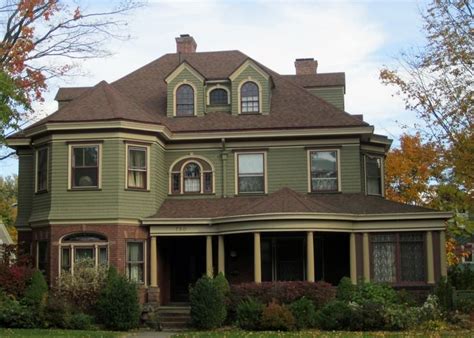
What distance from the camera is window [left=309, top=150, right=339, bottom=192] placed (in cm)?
2795

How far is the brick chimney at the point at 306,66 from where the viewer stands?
34562mm

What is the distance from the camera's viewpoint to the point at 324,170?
28.0 meters

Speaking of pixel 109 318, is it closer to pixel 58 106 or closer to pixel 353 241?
pixel 353 241

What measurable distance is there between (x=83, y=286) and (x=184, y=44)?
1430 cm

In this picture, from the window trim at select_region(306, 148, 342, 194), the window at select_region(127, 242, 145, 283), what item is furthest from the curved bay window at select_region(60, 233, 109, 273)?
the window trim at select_region(306, 148, 342, 194)

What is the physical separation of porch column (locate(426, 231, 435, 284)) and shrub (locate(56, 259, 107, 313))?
11.1 m

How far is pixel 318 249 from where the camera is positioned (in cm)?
2753

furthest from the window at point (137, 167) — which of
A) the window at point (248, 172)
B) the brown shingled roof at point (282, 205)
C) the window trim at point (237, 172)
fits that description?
the window at point (248, 172)

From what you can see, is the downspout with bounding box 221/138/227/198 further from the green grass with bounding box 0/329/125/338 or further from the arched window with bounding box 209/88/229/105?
the green grass with bounding box 0/329/125/338

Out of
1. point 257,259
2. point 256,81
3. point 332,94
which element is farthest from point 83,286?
point 332,94

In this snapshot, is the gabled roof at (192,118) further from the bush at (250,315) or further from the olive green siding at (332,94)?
the bush at (250,315)

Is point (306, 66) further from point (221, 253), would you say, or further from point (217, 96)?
point (221, 253)

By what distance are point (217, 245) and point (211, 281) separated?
5191 millimetres

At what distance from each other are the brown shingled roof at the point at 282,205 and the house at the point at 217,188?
0.25 feet
